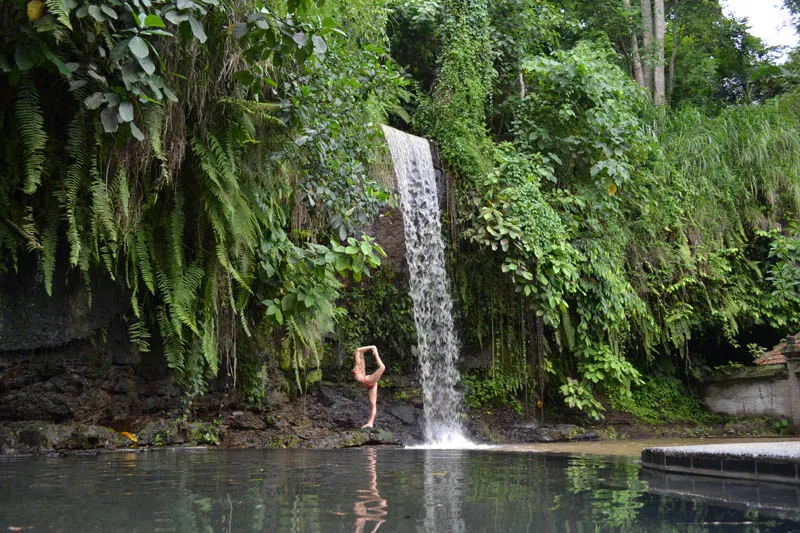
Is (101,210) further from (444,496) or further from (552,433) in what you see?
(552,433)

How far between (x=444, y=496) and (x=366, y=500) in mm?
415

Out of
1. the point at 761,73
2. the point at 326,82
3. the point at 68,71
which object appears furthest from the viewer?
the point at 761,73

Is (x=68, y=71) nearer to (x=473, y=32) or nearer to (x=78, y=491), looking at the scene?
(x=78, y=491)

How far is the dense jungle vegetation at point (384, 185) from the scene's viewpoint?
5414mm

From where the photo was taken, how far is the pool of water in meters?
2.54

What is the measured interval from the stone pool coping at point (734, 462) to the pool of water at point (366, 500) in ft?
0.58

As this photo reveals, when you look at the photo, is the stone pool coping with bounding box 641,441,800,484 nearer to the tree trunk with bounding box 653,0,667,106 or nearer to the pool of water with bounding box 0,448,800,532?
the pool of water with bounding box 0,448,800,532

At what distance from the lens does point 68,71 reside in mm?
4988

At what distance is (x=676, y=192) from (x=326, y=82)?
8.22 metres

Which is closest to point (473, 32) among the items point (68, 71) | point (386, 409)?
point (386, 409)

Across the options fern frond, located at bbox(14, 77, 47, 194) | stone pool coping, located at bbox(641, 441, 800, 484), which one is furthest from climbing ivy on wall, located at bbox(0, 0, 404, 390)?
stone pool coping, located at bbox(641, 441, 800, 484)

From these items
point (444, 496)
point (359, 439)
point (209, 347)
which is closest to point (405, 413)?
point (359, 439)

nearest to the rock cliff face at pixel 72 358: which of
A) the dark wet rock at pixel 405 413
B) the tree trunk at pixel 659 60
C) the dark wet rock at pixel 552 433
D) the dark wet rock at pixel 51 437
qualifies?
the dark wet rock at pixel 51 437

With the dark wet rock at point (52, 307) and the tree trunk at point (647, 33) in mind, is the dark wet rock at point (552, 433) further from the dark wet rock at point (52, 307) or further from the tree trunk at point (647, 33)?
the tree trunk at point (647, 33)
